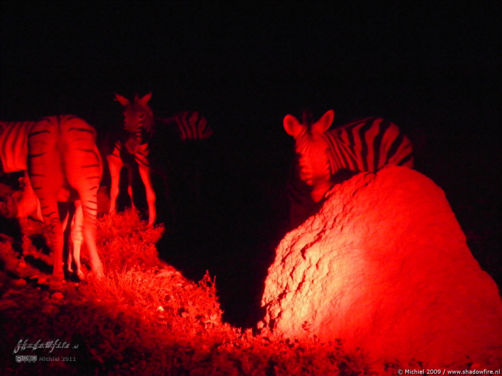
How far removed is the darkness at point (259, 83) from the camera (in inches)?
328

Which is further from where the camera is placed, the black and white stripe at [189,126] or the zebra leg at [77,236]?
the black and white stripe at [189,126]

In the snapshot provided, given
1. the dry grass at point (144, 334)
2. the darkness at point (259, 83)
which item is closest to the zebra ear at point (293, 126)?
the darkness at point (259, 83)

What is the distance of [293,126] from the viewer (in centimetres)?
572

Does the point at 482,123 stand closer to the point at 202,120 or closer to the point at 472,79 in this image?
the point at 472,79

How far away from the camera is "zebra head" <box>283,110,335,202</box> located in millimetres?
5496

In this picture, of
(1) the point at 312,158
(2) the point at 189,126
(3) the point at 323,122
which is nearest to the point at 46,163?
(1) the point at 312,158

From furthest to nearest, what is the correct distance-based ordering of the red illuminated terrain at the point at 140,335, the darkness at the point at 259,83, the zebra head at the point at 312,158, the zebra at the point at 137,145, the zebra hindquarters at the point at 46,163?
the darkness at the point at 259,83 < the zebra at the point at 137,145 < the zebra head at the point at 312,158 < the zebra hindquarters at the point at 46,163 < the red illuminated terrain at the point at 140,335

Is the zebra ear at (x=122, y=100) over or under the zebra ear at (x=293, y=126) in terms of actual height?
over

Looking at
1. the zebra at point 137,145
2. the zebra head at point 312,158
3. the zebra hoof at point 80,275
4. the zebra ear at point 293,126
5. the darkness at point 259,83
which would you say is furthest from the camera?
the darkness at point 259,83

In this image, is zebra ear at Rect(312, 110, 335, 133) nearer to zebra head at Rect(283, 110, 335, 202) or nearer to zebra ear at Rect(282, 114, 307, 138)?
zebra head at Rect(283, 110, 335, 202)

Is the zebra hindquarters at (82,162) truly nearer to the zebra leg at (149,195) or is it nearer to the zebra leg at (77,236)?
the zebra leg at (77,236)

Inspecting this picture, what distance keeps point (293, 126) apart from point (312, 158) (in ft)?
1.89

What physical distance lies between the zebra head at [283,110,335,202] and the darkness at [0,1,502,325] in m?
1.63

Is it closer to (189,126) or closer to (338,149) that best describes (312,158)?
(338,149)
